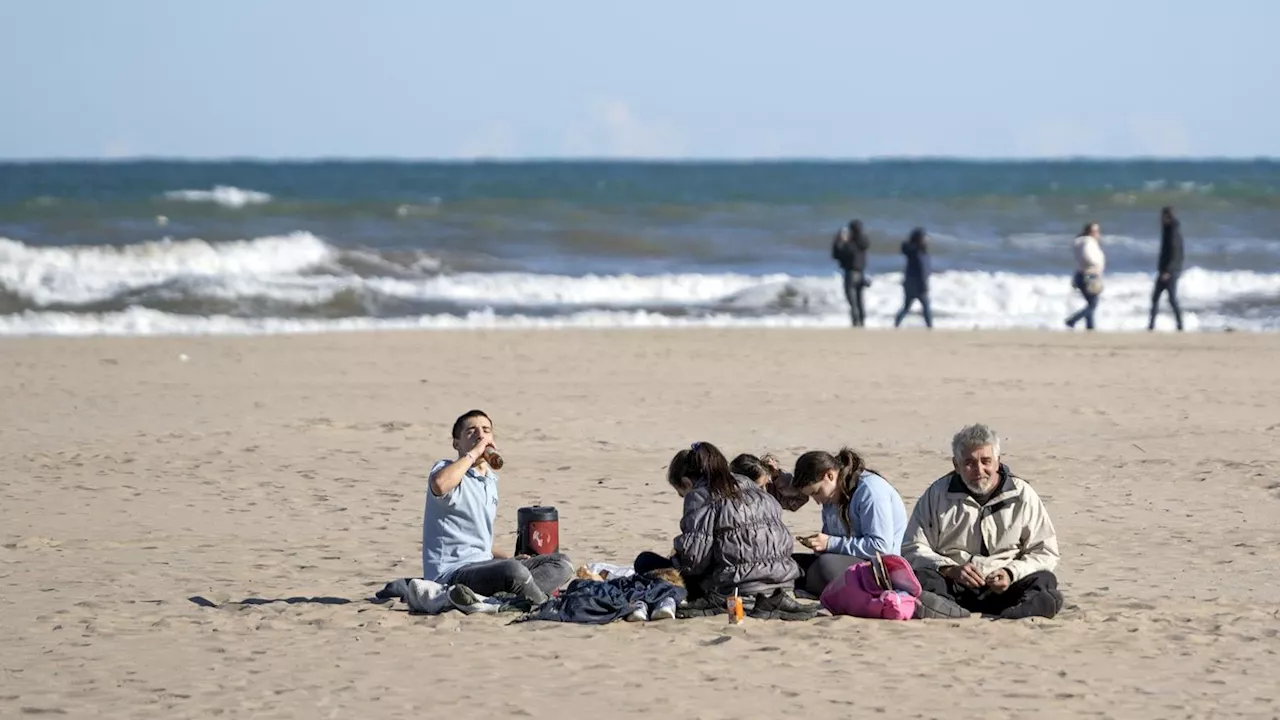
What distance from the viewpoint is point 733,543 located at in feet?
23.0

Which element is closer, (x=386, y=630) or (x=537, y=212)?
(x=386, y=630)

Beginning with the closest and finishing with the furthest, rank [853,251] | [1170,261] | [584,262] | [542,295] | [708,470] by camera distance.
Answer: [708,470] → [1170,261] → [853,251] → [542,295] → [584,262]

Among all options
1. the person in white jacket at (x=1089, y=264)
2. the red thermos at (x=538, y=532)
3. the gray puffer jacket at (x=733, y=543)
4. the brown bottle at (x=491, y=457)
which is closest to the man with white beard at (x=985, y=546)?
the gray puffer jacket at (x=733, y=543)

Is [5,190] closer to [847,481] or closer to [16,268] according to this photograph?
[16,268]

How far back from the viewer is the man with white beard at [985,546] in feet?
22.8

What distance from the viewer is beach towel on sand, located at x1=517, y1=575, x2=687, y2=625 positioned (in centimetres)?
699

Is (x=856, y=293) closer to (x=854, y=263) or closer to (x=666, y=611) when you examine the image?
(x=854, y=263)

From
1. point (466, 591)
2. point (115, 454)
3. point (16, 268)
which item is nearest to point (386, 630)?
point (466, 591)

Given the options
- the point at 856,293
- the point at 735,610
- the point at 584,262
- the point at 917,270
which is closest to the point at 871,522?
the point at 735,610

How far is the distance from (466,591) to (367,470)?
13.3 feet

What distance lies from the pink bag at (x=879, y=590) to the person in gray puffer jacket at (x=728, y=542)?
0.51ft

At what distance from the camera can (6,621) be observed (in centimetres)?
702

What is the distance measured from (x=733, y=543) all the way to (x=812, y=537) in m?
0.46

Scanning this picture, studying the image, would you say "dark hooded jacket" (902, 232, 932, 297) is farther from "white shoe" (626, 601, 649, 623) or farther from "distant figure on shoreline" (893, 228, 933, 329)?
"white shoe" (626, 601, 649, 623)
